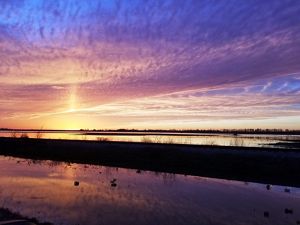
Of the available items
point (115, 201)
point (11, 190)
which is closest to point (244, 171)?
point (115, 201)

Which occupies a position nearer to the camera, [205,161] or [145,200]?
[145,200]

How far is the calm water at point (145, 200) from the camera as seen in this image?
1588 cm

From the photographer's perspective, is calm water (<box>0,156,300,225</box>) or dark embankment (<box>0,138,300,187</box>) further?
dark embankment (<box>0,138,300,187</box>)

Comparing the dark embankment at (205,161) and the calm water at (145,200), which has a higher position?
the dark embankment at (205,161)

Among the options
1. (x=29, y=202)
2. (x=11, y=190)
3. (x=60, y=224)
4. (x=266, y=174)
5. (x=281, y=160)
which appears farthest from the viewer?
(x=281, y=160)

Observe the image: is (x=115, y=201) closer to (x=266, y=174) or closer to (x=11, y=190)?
(x=11, y=190)

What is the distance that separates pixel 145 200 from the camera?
19578mm

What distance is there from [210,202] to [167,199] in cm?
216

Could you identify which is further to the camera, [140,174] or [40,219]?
[140,174]

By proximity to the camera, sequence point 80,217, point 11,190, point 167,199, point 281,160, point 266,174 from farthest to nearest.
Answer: point 281,160 < point 266,174 < point 11,190 < point 167,199 < point 80,217

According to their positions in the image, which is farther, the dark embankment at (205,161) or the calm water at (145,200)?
the dark embankment at (205,161)

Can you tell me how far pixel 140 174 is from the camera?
29.9 m

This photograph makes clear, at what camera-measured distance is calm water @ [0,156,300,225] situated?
15883 millimetres

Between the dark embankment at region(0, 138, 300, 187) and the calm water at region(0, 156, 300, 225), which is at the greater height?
the dark embankment at region(0, 138, 300, 187)
